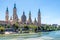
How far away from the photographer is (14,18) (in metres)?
156

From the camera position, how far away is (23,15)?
17538cm

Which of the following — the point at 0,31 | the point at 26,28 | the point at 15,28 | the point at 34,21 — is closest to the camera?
the point at 0,31

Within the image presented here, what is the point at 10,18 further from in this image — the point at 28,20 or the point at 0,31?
the point at 0,31

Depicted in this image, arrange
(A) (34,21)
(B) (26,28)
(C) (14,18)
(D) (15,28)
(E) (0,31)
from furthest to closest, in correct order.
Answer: (A) (34,21), (C) (14,18), (B) (26,28), (D) (15,28), (E) (0,31)

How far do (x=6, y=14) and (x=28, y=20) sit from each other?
25.9m

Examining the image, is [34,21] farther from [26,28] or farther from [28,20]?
[26,28]

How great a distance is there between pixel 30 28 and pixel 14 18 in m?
35.1

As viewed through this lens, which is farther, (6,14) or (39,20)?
(39,20)

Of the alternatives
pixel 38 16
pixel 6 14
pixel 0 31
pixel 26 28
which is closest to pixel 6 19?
pixel 6 14

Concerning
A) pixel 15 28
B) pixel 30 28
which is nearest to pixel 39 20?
pixel 30 28

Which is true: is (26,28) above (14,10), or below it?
below

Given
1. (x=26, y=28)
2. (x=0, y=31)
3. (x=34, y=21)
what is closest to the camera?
(x=0, y=31)

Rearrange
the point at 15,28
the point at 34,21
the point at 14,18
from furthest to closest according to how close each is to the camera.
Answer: the point at 34,21, the point at 14,18, the point at 15,28

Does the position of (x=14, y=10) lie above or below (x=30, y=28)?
above
